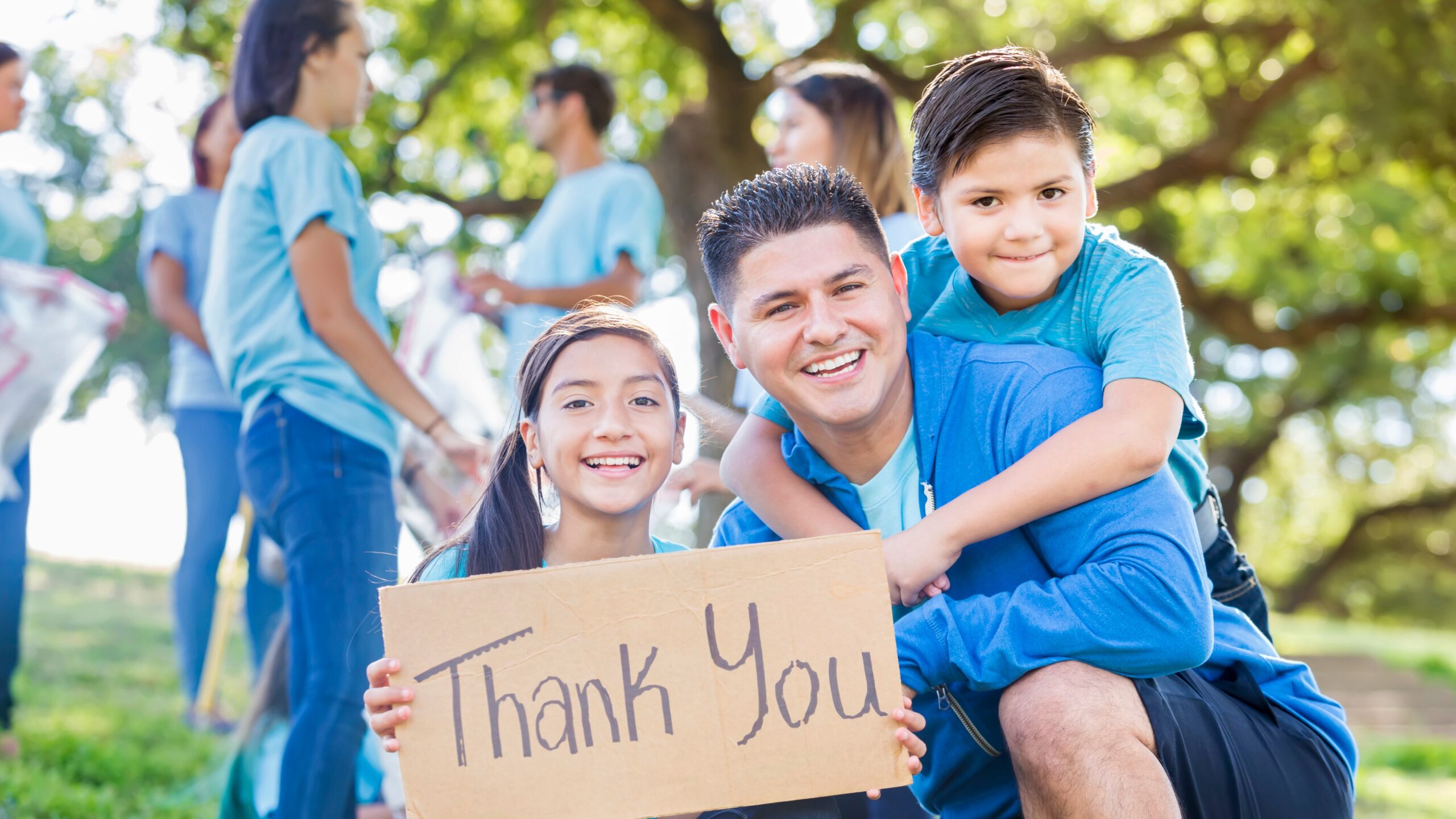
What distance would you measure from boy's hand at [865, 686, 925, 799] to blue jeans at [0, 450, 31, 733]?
10.3 ft

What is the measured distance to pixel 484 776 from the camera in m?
1.72

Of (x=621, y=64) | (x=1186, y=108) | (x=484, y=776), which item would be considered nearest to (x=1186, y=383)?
(x=484, y=776)

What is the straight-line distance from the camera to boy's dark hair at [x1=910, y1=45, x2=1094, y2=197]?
6.91ft

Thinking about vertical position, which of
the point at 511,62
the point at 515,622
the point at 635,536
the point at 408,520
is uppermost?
the point at 511,62

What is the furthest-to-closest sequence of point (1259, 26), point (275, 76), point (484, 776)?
point (1259, 26), point (275, 76), point (484, 776)

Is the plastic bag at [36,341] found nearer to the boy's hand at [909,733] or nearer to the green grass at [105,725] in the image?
the green grass at [105,725]

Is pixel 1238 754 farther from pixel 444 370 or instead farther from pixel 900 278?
pixel 444 370

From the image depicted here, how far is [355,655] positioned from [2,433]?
190 centimetres

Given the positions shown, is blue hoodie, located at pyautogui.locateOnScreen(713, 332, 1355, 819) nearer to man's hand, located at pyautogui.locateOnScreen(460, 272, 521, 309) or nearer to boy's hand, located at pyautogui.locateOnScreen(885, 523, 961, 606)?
boy's hand, located at pyautogui.locateOnScreen(885, 523, 961, 606)

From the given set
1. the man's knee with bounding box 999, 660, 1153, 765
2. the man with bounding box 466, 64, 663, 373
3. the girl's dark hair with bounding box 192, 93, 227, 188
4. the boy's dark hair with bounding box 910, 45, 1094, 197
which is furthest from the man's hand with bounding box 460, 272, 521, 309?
the man's knee with bounding box 999, 660, 1153, 765

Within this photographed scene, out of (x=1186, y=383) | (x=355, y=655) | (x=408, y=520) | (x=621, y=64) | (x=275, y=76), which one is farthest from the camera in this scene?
(x=621, y=64)

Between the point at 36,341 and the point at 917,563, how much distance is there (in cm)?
307

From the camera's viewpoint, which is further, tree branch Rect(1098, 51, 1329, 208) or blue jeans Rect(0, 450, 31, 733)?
tree branch Rect(1098, 51, 1329, 208)

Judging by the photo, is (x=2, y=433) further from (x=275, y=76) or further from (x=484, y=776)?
(x=484, y=776)
